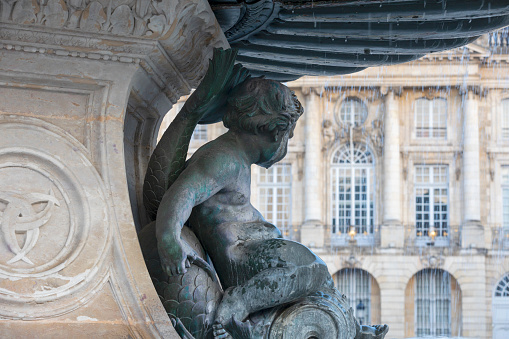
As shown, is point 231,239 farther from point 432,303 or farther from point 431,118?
point 431,118

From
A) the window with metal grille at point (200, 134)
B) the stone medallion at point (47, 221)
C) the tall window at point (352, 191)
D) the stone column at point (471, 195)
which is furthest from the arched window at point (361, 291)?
the stone medallion at point (47, 221)

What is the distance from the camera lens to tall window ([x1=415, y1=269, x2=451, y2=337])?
→ 27.9m

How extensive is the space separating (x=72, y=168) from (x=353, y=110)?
28494 millimetres

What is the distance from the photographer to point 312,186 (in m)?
29.4

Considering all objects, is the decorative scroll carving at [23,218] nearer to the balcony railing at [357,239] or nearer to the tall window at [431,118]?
the balcony railing at [357,239]

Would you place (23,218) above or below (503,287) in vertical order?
above

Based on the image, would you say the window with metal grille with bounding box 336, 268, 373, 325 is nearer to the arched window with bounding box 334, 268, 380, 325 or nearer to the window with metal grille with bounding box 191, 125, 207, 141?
the arched window with bounding box 334, 268, 380, 325

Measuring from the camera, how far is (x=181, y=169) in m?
2.14

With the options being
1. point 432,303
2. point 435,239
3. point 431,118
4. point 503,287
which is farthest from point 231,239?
point 431,118

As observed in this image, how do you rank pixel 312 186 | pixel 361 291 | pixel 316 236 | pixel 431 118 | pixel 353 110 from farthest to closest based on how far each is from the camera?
pixel 353 110 < pixel 431 118 < pixel 312 186 < pixel 316 236 < pixel 361 291

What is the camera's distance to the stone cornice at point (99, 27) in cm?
185

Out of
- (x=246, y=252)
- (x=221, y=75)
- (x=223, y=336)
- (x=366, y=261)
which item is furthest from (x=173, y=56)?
(x=366, y=261)

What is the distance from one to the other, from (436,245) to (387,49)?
26.9 meters

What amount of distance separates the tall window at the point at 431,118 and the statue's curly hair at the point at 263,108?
28.1 meters
